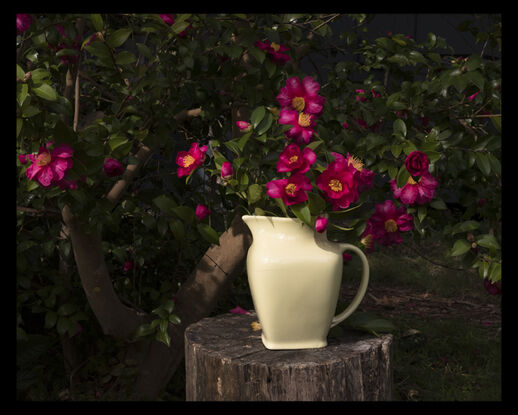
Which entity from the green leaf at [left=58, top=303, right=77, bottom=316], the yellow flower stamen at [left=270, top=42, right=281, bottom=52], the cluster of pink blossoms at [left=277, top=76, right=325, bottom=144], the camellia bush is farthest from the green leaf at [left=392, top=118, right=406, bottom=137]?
the green leaf at [left=58, top=303, right=77, bottom=316]

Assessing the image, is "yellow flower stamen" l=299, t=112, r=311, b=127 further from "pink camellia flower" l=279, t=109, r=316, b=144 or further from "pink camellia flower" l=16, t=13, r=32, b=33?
"pink camellia flower" l=16, t=13, r=32, b=33

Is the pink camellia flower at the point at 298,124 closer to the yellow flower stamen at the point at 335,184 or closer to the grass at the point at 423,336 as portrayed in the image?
the yellow flower stamen at the point at 335,184

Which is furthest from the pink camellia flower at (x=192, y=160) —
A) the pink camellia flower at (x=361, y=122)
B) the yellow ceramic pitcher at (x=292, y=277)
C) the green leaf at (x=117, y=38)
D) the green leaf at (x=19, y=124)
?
the pink camellia flower at (x=361, y=122)

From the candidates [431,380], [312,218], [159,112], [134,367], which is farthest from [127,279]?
[431,380]

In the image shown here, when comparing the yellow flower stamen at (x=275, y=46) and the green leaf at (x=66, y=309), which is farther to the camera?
the green leaf at (x=66, y=309)

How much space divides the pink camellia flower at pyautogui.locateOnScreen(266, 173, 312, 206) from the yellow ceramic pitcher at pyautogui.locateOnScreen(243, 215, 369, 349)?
0.09 meters

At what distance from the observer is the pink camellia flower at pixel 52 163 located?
50.6 inches

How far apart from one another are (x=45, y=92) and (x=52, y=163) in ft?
0.60

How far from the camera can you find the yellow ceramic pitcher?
4.41 ft

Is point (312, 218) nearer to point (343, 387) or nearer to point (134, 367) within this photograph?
point (343, 387)

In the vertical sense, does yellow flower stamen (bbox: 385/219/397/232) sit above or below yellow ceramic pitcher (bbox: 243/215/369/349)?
above

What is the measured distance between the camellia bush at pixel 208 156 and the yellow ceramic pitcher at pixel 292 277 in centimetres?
6

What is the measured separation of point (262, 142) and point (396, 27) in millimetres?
4759

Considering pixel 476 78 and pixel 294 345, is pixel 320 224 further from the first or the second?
pixel 476 78
